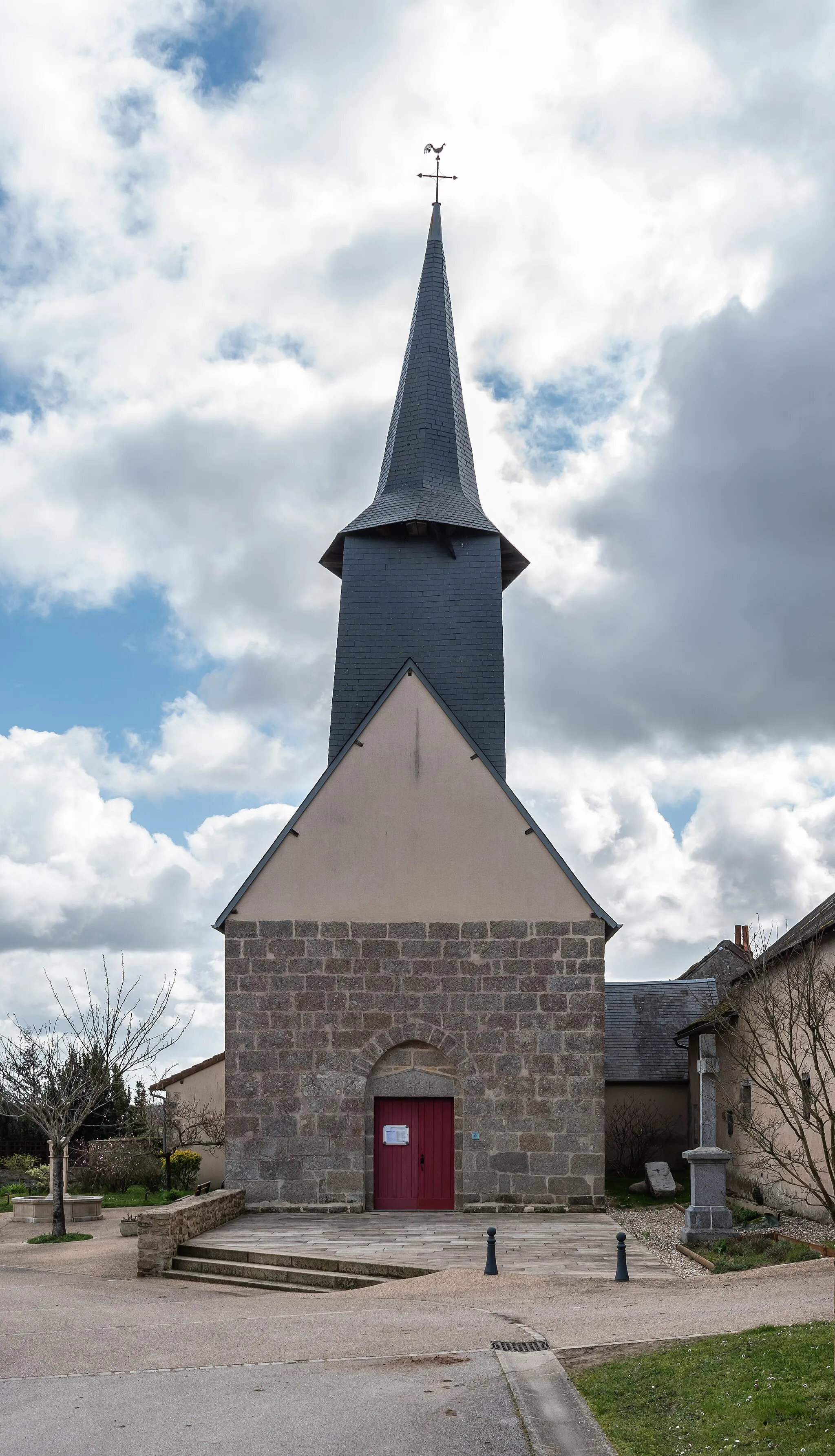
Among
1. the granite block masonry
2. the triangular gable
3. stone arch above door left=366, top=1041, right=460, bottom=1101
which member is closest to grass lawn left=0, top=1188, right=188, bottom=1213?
the granite block masonry

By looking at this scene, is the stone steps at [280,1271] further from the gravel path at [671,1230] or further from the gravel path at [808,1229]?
the gravel path at [808,1229]

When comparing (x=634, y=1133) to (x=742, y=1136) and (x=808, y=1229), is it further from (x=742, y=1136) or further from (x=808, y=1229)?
(x=808, y=1229)

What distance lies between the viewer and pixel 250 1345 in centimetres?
960

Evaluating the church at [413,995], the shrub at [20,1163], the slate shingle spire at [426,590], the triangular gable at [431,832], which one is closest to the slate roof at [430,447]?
the slate shingle spire at [426,590]

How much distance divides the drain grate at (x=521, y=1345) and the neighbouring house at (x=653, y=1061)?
1579 cm

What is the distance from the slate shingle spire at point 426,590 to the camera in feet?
68.8

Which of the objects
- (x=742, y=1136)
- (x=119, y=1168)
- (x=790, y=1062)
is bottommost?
(x=119, y=1168)

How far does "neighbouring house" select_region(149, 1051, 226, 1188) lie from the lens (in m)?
24.5

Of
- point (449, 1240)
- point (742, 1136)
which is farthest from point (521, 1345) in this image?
point (742, 1136)

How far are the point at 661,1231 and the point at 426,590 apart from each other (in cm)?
1091

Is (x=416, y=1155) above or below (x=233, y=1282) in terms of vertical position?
above

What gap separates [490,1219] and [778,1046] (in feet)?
30.6

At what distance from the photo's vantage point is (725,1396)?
7379mm

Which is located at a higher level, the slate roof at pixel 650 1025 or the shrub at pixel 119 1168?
the slate roof at pixel 650 1025
